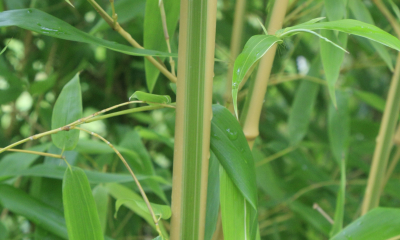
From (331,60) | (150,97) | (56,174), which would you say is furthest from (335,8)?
(56,174)

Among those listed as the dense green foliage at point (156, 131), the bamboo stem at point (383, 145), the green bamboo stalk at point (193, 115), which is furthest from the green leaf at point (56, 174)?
the bamboo stem at point (383, 145)

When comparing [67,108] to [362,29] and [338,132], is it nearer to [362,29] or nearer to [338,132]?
[362,29]

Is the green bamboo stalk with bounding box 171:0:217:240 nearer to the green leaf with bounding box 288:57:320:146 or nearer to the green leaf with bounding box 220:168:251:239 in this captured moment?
the green leaf with bounding box 220:168:251:239

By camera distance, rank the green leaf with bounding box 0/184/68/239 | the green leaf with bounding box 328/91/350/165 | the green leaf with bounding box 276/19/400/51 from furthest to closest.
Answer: the green leaf with bounding box 328/91/350/165, the green leaf with bounding box 0/184/68/239, the green leaf with bounding box 276/19/400/51

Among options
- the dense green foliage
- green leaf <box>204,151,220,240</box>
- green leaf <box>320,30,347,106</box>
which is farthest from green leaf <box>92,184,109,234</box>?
green leaf <box>320,30,347,106</box>

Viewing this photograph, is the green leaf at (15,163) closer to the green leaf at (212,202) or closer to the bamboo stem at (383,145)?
the green leaf at (212,202)
